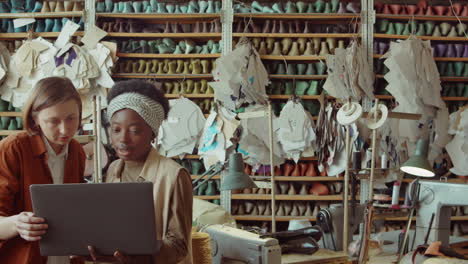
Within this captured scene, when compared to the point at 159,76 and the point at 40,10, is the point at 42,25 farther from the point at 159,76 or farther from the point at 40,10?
the point at 159,76

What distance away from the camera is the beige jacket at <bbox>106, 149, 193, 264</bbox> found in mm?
1744

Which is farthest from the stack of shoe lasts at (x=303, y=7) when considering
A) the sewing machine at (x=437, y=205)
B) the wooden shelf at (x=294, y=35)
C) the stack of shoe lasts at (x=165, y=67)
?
Result: the sewing machine at (x=437, y=205)

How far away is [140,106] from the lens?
72.0 inches

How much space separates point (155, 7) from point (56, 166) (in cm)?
412

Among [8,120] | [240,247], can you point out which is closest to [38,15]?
[8,120]

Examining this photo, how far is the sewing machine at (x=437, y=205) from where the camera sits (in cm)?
292

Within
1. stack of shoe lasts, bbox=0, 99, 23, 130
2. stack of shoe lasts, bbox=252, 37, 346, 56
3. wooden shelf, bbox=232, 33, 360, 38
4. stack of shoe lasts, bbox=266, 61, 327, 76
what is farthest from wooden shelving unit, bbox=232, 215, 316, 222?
stack of shoe lasts, bbox=0, 99, 23, 130

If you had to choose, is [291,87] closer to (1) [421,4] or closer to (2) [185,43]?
(2) [185,43]

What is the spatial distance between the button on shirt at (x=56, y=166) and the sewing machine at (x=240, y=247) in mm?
773

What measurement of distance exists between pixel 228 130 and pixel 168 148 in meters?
0.65

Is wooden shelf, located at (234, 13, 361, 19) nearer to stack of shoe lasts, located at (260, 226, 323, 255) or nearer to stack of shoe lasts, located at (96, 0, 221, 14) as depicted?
stack of shoe lasts, located at (96, 0, 221, 14)

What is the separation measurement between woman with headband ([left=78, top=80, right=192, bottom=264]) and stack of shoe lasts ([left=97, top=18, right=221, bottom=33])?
4031mm

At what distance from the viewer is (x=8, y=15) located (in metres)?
5.69

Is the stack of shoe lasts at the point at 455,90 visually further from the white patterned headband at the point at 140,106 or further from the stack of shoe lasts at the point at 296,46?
the white patterned headband at the point at 140,106
